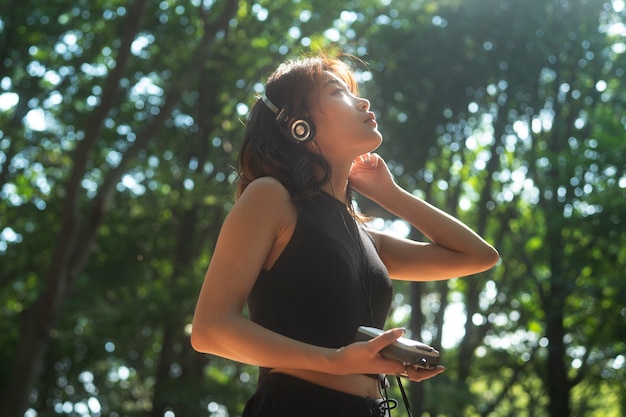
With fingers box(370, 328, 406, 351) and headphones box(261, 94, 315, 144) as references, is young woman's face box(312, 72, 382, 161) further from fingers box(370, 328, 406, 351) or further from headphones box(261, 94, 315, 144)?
fingers box(370, 328, 406, 351)

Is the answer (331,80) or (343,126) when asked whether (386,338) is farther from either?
(331,80)

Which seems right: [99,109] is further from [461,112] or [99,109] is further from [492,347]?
[492,347]

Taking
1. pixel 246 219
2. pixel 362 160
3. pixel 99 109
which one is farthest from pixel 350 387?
pixel 99 109

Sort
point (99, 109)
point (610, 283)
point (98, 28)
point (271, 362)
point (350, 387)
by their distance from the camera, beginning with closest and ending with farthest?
point (271, 362) → point (350, 387) → point (99, 109) → point (610, 283) → point (98, 28)

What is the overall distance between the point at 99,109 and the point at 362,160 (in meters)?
7.28

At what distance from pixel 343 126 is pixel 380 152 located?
13.4 meters

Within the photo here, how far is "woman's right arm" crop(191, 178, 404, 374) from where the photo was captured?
190cm

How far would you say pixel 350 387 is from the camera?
217 cm

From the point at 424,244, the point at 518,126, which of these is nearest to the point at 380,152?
the point at 518,126

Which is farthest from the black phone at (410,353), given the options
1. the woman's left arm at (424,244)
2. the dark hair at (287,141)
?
the woman's left arm at (424,244)

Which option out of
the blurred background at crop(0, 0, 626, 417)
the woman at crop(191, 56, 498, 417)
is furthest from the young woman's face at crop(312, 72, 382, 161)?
the blurred background at crop(0, 0, 626, 417)

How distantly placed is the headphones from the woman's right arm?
0.66 feet

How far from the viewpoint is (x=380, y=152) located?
15773 mm

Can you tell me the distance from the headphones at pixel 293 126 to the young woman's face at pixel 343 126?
1.5 inches
